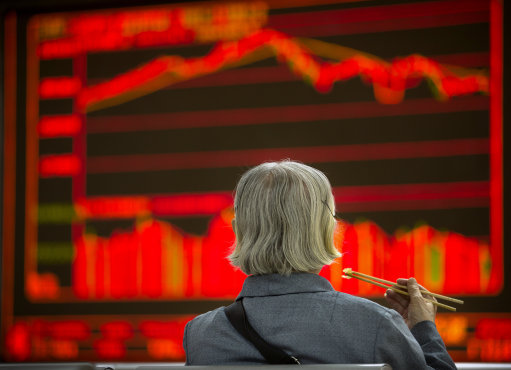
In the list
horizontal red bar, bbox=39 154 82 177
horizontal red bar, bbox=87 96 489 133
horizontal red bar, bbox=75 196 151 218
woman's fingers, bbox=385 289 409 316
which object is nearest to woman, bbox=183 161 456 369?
woman's fingers, bbox=385 289 409 316

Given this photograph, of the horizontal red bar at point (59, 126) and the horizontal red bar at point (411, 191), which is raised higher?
the horizontal red bar at point (59, 126)

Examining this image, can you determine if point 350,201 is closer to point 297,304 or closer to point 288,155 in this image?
point 288,155

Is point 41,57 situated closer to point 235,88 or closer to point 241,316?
A: point 235,88

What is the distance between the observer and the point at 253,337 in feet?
4.37

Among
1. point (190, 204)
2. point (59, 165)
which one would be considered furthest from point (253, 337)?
point (59, 165)

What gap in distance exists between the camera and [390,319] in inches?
51.6

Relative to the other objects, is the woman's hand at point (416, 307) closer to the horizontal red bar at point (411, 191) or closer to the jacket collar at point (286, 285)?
the jacket collar at point (286, 285)

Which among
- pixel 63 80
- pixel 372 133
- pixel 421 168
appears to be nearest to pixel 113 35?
pixel 63 80

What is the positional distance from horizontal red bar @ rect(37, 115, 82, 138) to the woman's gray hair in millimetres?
1708

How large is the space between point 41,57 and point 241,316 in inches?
80.3

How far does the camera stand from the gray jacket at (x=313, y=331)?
1306mm

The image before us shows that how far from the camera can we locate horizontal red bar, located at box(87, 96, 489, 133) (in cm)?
269

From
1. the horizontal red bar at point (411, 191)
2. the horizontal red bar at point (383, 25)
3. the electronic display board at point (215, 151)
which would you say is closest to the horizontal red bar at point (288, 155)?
the electronic display board at point (215, 151)

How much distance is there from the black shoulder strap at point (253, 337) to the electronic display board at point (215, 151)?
1.28 m
